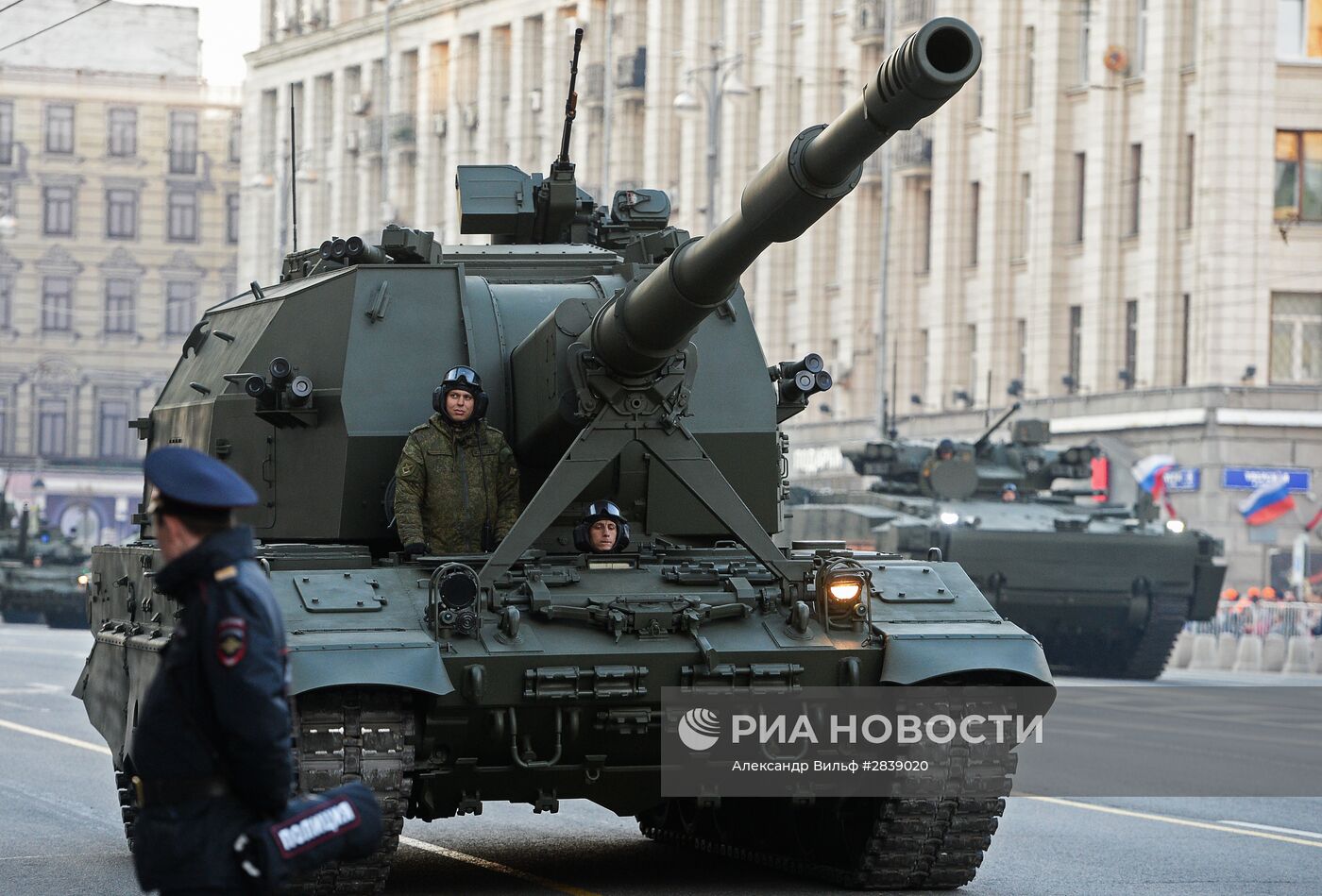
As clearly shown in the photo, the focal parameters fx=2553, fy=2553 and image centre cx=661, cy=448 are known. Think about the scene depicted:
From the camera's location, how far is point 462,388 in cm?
1071

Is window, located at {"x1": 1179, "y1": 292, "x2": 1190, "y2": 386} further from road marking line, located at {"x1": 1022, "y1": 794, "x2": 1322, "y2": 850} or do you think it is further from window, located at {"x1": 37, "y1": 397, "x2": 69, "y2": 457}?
window, located at {"x1": 37, "y1": 397, "x2": 69, "y2": 457}

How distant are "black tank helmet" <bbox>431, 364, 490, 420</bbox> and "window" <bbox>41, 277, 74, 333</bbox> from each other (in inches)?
2893

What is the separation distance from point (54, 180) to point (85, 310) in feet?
14.1

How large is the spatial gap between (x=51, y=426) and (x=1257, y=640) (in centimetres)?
5659

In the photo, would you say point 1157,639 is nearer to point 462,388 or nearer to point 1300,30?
point 1300,30

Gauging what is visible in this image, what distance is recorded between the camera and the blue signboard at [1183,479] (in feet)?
127

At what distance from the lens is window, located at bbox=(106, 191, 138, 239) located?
8300 cm

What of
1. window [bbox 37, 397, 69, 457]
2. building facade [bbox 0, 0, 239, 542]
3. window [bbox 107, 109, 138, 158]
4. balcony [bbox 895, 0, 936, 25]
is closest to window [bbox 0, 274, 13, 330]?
building facade [bbox 0, 0, 239, 542]

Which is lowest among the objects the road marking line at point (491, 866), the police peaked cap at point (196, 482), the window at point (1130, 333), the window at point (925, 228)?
the road marking line at point (491, 866)

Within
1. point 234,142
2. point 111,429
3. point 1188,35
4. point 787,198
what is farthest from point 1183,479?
point 234,142

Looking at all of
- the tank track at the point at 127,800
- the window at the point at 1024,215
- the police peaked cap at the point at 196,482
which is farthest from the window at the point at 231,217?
the police peaked cap at the point at 196,482

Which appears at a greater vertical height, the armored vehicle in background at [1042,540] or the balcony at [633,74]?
the balcony at [633,74]

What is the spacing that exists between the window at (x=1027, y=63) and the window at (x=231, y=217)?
1725 inches

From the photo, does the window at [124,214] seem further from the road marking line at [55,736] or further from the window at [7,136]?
the road marking line at [55,736]
